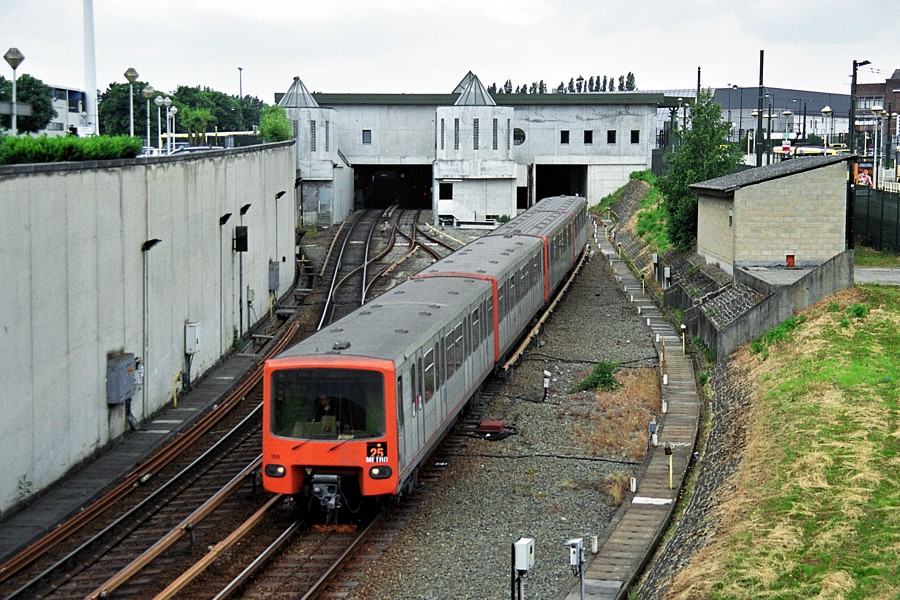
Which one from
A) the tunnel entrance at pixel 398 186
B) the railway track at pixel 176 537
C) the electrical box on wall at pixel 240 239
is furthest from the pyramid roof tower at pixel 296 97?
the railway track at pixel 176 537

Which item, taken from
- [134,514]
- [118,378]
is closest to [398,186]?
[118,378]

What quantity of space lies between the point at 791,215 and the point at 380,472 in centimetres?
1831

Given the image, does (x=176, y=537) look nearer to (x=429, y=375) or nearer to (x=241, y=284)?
(x=429, y=375)

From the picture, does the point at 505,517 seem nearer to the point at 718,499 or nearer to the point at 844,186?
the point at 718,499

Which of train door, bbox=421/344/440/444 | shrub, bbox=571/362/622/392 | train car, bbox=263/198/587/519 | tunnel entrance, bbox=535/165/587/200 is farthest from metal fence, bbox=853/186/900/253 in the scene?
tunnel entrance, bbox=535/165/587/200

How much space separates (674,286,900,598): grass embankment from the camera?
11.9m

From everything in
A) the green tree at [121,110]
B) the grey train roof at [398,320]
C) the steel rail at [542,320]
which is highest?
the green tree at [121,110]

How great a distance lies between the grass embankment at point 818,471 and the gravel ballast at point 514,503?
85.6 inches

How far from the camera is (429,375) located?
666 inches

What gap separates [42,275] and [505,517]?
7874 mm

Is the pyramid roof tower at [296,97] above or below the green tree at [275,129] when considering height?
above

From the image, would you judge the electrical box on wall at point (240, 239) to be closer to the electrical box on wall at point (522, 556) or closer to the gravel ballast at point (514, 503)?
the gravel ballast at point (514, 503)

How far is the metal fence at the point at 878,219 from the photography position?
33.1 meters

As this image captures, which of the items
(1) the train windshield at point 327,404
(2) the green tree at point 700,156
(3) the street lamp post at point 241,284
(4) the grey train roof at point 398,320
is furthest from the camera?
(2) the green tree at point 700,156
